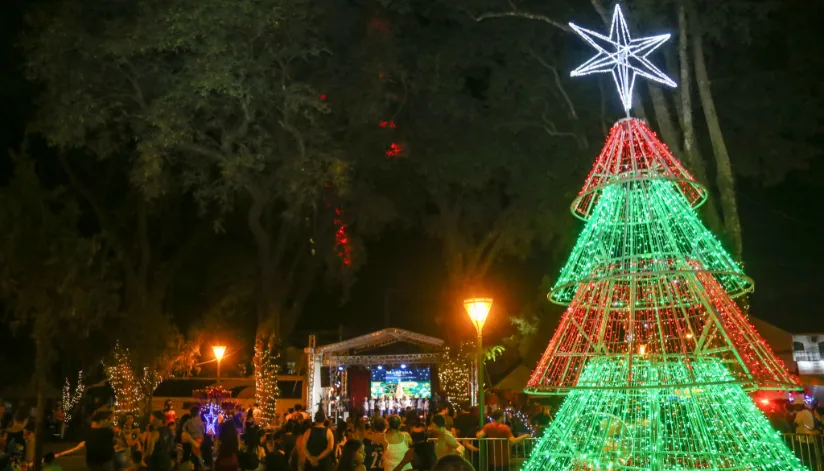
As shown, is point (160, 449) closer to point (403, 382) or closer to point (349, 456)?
point (349, 456)

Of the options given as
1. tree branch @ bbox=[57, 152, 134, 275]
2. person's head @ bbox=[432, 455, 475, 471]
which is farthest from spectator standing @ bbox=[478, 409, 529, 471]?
tree branch @ bbox=[57, 152, 134, 275]

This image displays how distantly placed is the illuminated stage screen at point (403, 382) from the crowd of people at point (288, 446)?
10596 millimetres

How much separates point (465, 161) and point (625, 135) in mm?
9810

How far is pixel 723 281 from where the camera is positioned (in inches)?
389

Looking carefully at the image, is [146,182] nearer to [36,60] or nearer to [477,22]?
[36,60]

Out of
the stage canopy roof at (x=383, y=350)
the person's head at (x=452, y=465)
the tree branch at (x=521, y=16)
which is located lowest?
the person's head at (x=452, y=465)

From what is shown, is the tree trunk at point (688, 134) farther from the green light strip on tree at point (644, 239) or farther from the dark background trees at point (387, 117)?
the green light strip on tree at point (644, 239)

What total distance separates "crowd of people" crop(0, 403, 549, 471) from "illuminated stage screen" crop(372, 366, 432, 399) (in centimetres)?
1060

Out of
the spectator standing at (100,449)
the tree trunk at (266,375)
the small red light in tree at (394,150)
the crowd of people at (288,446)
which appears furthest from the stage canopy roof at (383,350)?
the spectator standing at (100,449)

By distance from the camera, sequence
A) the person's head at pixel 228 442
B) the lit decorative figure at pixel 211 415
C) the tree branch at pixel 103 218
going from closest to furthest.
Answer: the person's head at pixel 228 442
the lit decorative figure at pixel 211 415
the tree branch at pixel 103 218

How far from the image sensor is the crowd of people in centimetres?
782

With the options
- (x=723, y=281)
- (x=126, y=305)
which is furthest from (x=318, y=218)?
(x=723, y=281)

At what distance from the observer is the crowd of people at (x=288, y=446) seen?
782 centimetres

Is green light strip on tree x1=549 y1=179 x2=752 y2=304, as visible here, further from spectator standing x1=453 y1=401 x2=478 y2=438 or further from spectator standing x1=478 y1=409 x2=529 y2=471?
spectator standing x1=453 y1=401 x2=478 y2=438
